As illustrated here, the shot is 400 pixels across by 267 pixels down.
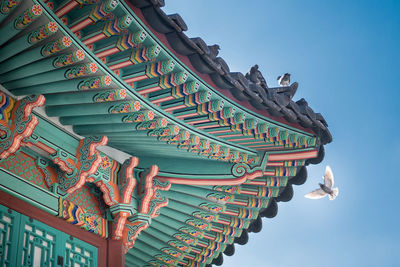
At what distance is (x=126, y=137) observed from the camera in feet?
24.2

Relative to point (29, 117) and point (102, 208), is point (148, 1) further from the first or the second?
point (102, 208)

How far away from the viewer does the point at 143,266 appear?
Result: 30.5 feet

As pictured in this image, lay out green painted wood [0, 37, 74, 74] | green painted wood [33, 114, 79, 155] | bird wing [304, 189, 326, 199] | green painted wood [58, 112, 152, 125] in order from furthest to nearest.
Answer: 1. bird wing [304, 189, 326, 199]
2. green painted wood [58, 112, 152, 125]
3. green painted wood [33, 114, 79, 155]
4. green painted wood [0, 37, 74, 74]

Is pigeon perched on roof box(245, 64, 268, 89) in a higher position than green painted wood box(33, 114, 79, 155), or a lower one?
higher

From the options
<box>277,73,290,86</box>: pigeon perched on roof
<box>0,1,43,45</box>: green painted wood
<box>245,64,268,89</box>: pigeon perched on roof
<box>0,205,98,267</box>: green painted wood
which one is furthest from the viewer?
<box>277,73,290,86</box>: pigeon perched on roof

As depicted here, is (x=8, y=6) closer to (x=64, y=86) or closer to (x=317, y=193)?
(x=64, y=86)

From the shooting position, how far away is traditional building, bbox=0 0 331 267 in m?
5.94

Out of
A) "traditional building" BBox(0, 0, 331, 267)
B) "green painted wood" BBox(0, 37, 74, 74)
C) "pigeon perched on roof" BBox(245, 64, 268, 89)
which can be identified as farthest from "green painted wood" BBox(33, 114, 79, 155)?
"pigeon perched on roof" BBox(245, 64, 268, 89)

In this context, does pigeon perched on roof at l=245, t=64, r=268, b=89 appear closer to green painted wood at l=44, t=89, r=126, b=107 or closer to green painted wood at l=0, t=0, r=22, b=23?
green painted wood at l=44, t=89, r=126, b=107

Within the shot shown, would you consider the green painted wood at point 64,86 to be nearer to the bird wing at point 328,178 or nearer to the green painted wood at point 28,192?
the green painted wood at point 28,192

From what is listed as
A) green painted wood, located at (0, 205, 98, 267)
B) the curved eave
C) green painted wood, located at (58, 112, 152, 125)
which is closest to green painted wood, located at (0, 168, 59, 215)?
green painted wood, located at (0, 205, 98, 267)

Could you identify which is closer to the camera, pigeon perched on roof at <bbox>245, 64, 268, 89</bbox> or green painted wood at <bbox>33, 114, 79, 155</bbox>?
green painted wood at <bbox>33, 114, 79, 155</bbox>

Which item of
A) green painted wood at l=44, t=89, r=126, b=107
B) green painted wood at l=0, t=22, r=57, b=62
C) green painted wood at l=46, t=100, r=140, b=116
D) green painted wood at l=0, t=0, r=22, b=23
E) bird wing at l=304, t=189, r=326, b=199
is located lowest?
bird wing at l=304, t=189, r=326, b=199

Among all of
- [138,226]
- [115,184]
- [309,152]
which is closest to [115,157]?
[115,184]
